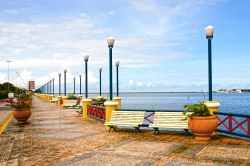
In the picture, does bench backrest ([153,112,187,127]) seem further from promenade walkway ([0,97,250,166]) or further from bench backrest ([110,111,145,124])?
bench backrest ([110,111,145,124])

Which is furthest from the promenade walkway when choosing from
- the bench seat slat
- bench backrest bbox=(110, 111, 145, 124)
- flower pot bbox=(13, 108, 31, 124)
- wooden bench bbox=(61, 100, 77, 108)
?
wooden bench bbox=(61, 100, 77, 108)

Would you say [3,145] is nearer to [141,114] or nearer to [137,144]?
[137,144]

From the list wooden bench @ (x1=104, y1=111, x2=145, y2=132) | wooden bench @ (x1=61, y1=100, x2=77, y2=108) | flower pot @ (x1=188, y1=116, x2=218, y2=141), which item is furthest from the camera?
wooden bench @ (x1=61, y1=100, x2=77, y2=108)

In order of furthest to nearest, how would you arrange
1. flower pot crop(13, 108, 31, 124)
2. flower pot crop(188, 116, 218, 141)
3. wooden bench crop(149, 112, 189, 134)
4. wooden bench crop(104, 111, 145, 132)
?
flower pot crop(13, 108, 31, 124) → wooden bench crop(104, 111, 145, 132) → wooden bench crop(149, 112, 189, 134) → flower pot crop(188, 116, 218, 141)

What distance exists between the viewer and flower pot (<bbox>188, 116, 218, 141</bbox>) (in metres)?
10.5

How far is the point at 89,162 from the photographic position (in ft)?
25.5

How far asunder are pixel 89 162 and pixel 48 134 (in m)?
5.49

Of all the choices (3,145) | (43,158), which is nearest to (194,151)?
(43,158)

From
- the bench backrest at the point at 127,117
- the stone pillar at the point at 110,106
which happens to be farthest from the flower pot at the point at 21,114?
the bench backrest at the point at 127,117

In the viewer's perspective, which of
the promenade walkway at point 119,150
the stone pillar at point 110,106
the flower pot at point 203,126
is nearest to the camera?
the promenade walkway at point 119,150

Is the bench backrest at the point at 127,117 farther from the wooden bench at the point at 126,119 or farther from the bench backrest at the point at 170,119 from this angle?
the bench backrest at the point at 170,119

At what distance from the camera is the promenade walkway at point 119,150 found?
7832 mm

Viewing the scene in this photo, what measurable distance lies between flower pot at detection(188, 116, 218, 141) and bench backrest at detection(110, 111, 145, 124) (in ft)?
9.02

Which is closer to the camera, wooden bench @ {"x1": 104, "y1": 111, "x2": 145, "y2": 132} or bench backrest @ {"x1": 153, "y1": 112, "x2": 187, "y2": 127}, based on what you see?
bench backrest @ {"x1": 153, "y1": 112, "x2": 187, "y2": 127}
